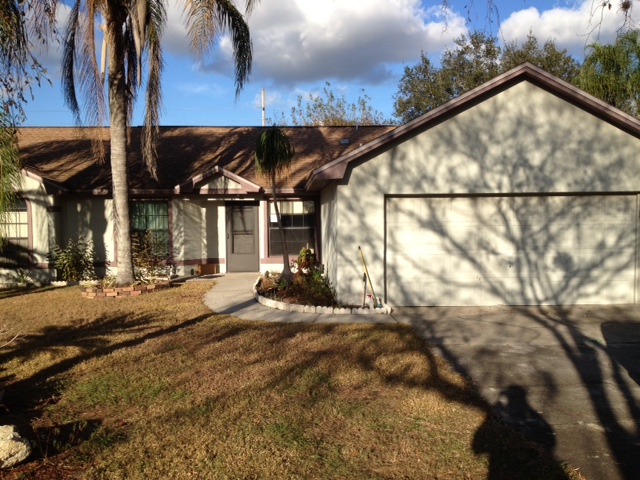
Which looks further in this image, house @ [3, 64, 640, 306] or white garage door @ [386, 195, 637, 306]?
white garage door @ [386, 195, 637, 306]

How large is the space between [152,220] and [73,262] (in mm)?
2518

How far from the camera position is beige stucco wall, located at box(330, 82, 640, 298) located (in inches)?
419

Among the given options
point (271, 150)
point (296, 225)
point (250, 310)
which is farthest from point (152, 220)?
point (250, 310)

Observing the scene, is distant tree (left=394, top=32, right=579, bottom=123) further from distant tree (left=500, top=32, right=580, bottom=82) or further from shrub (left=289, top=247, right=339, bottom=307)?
shrub (left=289, top=247, right=339, bottom=307)

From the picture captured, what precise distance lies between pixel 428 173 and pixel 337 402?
20.5ft

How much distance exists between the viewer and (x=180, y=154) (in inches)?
704

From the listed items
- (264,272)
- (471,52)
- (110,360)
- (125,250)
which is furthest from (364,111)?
(110,360)

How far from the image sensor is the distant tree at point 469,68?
99.5 ft

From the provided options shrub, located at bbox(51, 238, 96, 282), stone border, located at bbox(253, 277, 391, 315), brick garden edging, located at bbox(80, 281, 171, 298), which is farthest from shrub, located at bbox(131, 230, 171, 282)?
stone border, located at bbox(253, 277, 391, 315)

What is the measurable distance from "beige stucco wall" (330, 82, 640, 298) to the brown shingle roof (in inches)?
197

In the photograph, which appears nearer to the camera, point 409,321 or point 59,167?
point 409,321

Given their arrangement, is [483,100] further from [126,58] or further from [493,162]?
[126,58]

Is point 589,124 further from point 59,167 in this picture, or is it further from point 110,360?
→ point 59,167

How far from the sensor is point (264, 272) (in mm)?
16406
